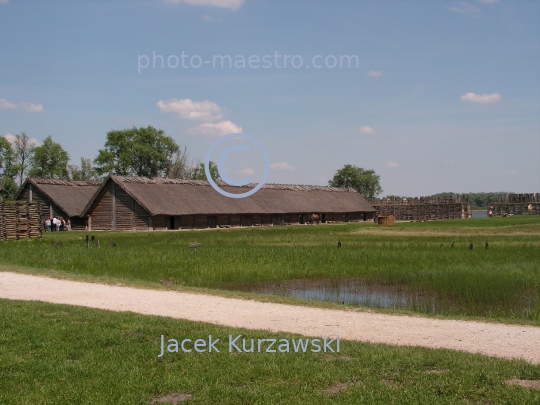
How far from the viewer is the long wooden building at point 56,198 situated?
192 ft

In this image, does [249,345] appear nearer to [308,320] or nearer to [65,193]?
[308,320]

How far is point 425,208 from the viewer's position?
86.8m

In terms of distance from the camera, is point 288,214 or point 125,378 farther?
point 288,214

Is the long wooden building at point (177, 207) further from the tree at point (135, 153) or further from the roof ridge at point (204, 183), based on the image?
the tree at point (135, 153)

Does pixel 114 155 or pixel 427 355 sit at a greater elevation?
pixel 114 155

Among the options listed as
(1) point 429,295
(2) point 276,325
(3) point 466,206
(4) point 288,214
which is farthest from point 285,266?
(3) point 466,206

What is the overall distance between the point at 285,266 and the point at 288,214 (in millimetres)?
47659

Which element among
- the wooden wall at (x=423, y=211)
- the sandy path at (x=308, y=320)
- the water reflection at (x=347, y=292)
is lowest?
the water reflection at (x=347, y=292)

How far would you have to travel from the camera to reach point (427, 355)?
8516 mm

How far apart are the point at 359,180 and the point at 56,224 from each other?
70.6 meters

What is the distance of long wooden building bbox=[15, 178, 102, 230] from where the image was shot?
5852 cm

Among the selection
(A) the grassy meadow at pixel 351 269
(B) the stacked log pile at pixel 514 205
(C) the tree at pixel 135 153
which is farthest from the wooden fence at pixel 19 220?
(B) the stacked log pile at pixel 514 205

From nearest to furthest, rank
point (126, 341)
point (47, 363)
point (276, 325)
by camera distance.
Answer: point (47, 363) < point (126, 341) < point (276, 325)

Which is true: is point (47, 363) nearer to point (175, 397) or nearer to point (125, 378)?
point (125, 378)
